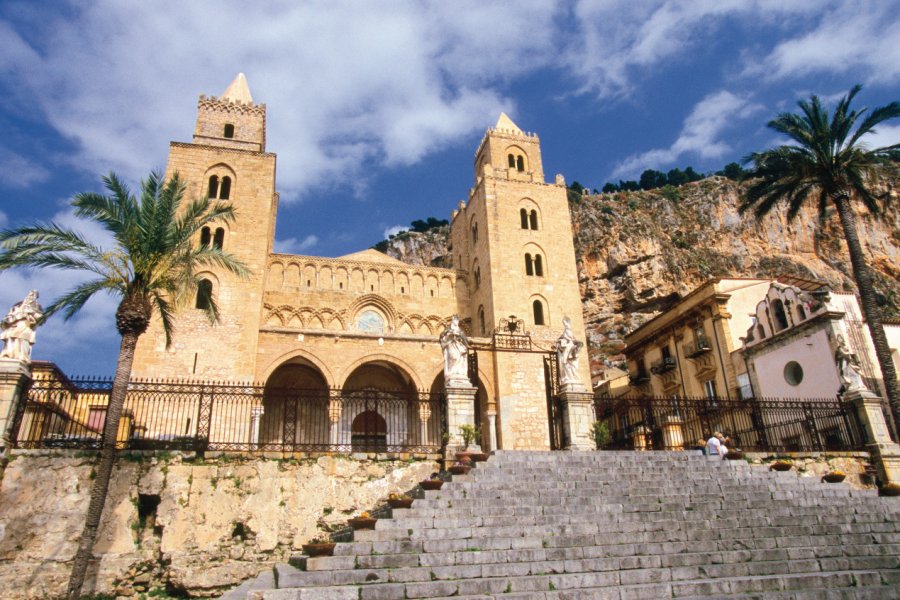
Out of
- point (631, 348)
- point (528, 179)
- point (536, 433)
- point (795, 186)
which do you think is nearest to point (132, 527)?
point (536, 433)

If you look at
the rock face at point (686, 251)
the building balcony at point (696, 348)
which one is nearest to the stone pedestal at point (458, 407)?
the building balcony at point (696, 348)

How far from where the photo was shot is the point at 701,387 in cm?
2803

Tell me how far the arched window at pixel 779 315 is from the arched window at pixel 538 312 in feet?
37.7

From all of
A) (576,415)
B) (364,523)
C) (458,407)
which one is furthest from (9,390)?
(576,415)

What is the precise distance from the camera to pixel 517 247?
34.0 metres

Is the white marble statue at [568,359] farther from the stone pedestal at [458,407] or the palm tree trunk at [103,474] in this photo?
the palm tree trunk at [103,474]

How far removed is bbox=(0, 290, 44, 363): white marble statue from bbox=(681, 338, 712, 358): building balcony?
2461 centimetres

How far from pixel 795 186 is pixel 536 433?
11.3 metres

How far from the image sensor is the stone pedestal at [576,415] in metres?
14.5

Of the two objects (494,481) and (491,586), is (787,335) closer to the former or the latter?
(494,481)

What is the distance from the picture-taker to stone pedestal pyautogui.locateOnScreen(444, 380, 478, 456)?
44.2 ft

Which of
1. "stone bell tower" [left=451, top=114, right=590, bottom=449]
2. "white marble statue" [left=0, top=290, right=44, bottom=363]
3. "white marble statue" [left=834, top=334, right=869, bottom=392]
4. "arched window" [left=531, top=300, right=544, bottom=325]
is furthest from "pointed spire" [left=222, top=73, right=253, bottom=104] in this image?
"white marble statue" [left=834, top=334, right=869, bottom=392]

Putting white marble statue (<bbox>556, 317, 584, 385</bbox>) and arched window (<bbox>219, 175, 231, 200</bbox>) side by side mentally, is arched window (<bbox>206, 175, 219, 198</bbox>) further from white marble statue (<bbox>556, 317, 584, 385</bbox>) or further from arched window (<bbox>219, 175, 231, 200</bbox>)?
white marble statue (<bbox>556, 317, 584, 385</bbox>)

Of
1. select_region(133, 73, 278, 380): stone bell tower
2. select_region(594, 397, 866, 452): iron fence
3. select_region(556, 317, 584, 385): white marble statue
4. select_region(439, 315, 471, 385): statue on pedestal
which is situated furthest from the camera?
select_region(133, 73, 278, 380): stone bell tower
